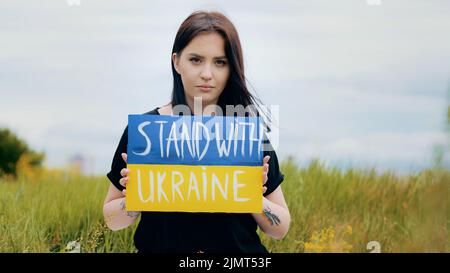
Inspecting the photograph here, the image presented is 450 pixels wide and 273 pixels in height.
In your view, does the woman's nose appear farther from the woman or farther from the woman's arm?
the woman's arm

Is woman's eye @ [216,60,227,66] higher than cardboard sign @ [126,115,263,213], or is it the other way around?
woman's eye @ [216,60,227,66]

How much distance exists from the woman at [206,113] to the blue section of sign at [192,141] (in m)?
0.04

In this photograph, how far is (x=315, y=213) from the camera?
225 centimetres

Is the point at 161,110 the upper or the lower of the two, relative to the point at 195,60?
lower

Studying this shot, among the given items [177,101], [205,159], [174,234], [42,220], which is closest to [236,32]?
[177,101]

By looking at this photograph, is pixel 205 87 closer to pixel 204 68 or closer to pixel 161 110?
pixel 204 68

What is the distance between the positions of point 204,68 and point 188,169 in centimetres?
30

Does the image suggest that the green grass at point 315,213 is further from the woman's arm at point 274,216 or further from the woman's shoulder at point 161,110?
the woman's shoulder at point 161,110

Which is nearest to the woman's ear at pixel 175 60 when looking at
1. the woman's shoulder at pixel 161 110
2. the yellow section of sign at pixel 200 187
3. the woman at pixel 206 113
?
the woman at pixel 206 113

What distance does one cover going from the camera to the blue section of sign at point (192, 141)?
6.27 ft

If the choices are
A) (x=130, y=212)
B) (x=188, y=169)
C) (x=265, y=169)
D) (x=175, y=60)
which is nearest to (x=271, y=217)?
(x=265, y=169)

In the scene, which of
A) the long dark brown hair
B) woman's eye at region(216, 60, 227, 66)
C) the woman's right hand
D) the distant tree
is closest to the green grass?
the distant tree

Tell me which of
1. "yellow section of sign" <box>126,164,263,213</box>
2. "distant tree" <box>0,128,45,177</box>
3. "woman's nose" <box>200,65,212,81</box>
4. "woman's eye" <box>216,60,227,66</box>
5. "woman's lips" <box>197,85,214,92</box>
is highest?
"woman's eye" <box>216,60,227,66</box>

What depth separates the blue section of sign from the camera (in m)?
1.91
